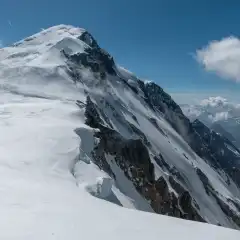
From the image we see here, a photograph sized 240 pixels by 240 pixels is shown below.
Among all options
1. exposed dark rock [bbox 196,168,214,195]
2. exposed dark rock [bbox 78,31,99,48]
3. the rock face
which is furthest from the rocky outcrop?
exposed dark rock [bbox 78,31,99,48]

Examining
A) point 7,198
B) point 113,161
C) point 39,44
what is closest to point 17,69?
point 39,44

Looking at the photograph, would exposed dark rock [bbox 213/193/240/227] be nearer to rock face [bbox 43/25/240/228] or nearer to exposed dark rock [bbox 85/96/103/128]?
rock face [bbox 43/25/240/228]

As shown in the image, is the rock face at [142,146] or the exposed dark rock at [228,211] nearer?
the rock face at [142,146]

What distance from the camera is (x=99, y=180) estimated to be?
63.3 feet

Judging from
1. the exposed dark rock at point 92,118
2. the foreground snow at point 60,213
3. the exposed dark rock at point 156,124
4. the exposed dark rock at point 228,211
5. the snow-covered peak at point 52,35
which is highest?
the snow-covered peak at point 52,35

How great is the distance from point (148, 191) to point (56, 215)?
1886 inches

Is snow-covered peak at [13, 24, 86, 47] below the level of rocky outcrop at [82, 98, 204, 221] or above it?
above

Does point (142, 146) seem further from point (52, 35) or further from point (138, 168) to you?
point (52, 35)

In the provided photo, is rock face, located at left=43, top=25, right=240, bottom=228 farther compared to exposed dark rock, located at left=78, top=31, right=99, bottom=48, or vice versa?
exposed dark rock, located at left=78, top=31, right=99, bottom=48

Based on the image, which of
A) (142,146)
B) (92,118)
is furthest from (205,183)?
(92,118)

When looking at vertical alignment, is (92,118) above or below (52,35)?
below

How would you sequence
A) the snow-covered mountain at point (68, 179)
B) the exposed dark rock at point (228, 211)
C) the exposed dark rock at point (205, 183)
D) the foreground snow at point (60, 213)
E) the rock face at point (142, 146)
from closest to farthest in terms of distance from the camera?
the foreground snow at point (60, 213), the snow-covered mountain at point (68, 179), the rock face at point (142, 146), the exposed dark rock at point (228, 211), the exposed dark rock at point (205, 183)

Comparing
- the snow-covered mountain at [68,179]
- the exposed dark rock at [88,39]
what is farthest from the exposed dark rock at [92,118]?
the exposed dark rock at [88,39]

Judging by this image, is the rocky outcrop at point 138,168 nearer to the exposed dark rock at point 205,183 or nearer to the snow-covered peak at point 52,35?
the exposed dark rock at point 205,183
